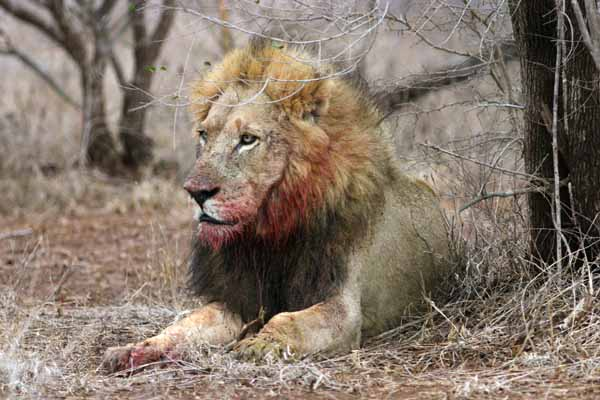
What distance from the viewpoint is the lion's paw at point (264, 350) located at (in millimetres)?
4434

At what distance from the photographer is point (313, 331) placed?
15.2ft

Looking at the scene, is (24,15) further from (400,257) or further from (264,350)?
(264,350)

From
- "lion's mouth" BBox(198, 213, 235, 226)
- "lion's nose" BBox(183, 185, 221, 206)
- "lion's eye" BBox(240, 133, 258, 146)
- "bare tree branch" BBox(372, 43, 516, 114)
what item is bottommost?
"lion's mouth" BBox(198, 213, 235, 226)

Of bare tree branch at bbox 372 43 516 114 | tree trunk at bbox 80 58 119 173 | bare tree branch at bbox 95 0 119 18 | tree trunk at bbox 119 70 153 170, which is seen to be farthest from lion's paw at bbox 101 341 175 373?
bare tree branch at bbox 95 0 119 18

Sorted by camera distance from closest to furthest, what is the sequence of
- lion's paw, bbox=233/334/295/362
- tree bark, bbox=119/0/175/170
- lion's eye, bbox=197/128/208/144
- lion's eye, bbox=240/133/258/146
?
lion's paw, bbox=233/334/295/362, lion's eye, bbox=240/133/258/146, lion's eye, bbox=197/128/208/144, tree bark, bbox=119/0/175/170

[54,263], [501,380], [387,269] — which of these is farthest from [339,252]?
[54,263]

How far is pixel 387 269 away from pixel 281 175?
83cm

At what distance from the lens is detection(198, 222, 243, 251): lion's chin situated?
4.53 m

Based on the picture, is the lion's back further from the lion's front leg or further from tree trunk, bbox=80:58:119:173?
tree trunk, bbox=80:58:119:173

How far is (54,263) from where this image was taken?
854 centimetres

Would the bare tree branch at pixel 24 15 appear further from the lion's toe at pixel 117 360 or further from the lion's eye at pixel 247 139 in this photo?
the lion's toe at pixel 117 360

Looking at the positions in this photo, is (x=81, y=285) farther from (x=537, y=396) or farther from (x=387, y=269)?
(x=537, y=396)

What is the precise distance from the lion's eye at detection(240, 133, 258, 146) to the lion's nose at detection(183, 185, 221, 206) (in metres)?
0.30

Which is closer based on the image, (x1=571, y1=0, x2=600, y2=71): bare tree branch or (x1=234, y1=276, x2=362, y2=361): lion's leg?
(x1=234, y1=276, x2=362, y2=361): lion's leg
